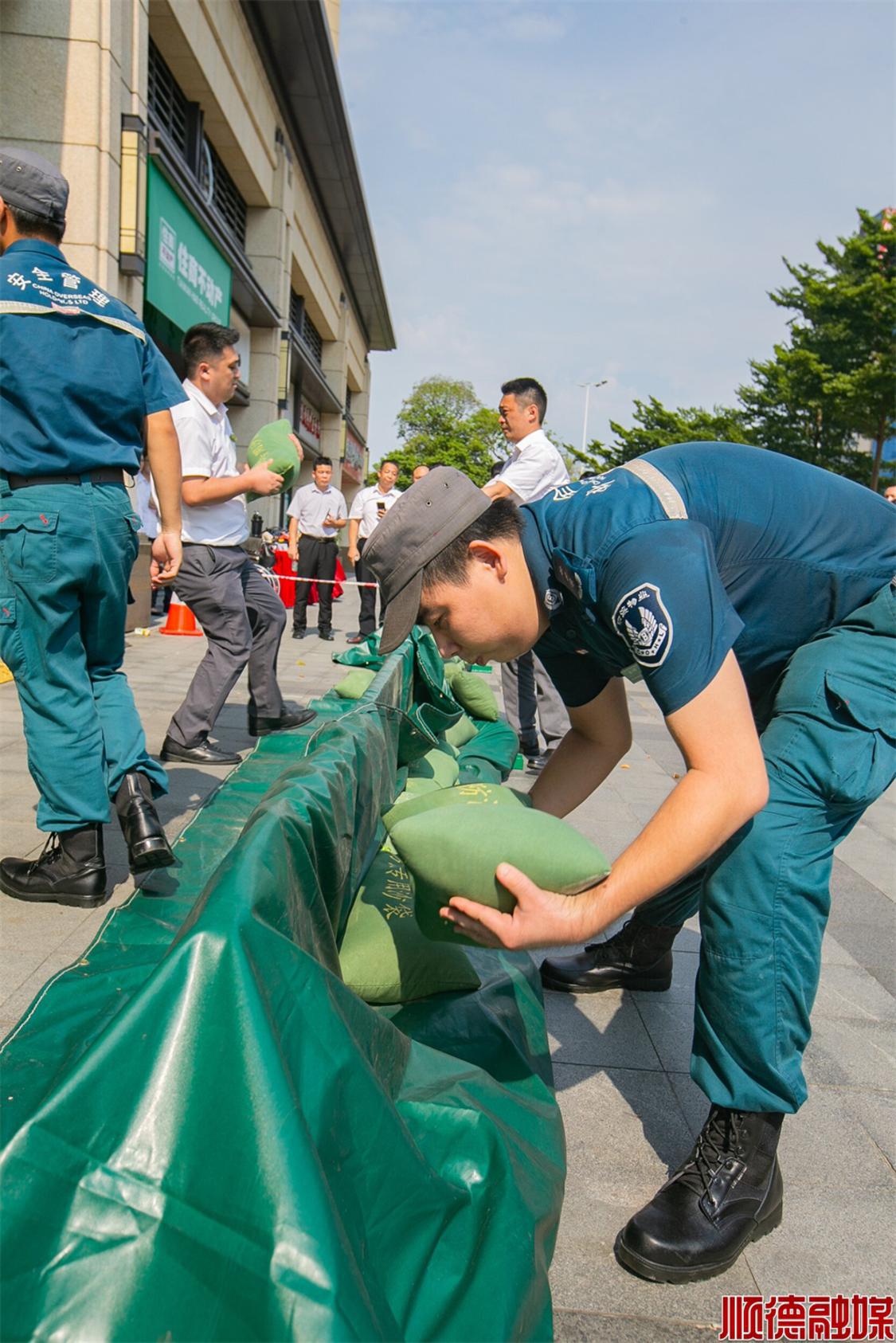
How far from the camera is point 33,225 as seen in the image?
9.88 ft

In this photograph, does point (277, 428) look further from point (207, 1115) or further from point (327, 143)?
point (327, 143)

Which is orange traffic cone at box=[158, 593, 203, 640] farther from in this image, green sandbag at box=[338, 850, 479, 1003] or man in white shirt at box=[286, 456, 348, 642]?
green sandbag at box=[338, 850, 479, 1003]

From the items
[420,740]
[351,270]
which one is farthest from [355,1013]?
[351,270]

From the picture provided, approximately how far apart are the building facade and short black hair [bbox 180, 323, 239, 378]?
418 cm

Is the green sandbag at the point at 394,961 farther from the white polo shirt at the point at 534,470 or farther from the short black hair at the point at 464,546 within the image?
the white polo shirt at the point at 534,470

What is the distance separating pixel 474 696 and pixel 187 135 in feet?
34.6

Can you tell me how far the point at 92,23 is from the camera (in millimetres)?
8062

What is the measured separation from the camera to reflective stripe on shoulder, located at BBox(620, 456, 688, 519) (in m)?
1.77

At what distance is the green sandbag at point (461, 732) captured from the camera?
5168mm

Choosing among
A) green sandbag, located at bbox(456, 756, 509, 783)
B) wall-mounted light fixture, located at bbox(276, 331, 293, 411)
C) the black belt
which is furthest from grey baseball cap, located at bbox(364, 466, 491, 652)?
wall-mounted light fixture, located at bbox(276, 331, 293, 411)

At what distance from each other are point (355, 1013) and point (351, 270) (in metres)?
32.3

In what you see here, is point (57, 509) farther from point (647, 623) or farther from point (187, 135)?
point (187, 135)

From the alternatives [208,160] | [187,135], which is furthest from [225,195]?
[187,135]

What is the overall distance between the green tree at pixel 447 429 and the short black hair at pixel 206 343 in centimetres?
5808
